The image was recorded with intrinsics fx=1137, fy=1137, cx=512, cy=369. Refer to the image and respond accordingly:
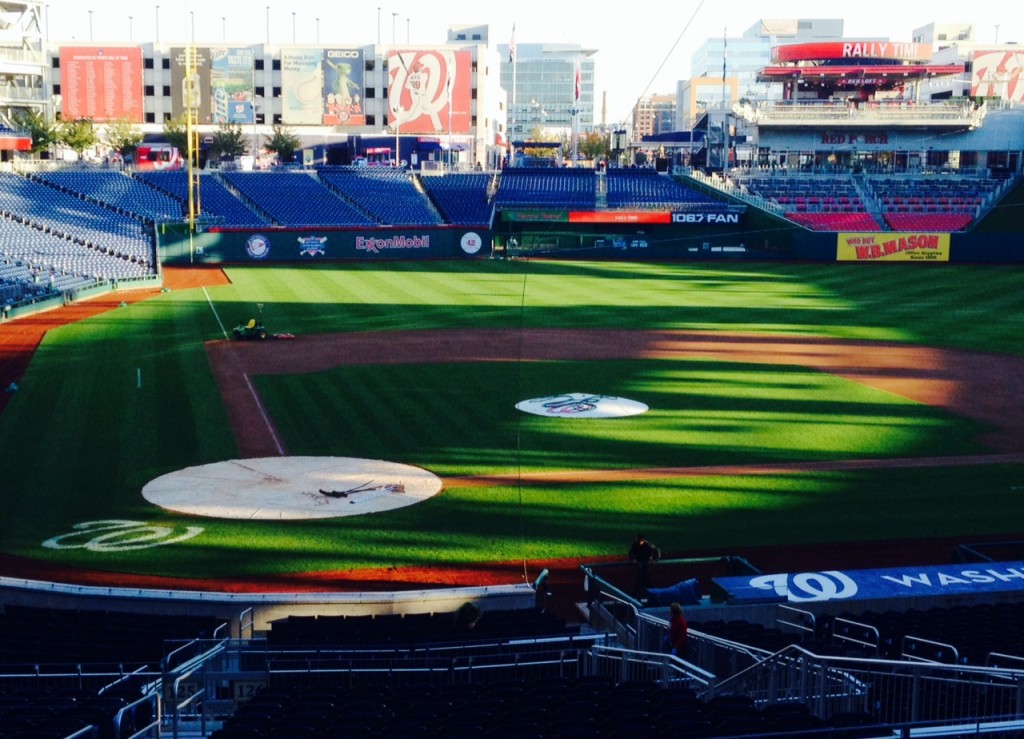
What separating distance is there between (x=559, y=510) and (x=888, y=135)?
3032 inches

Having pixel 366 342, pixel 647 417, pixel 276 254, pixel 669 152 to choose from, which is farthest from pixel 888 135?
pixel 647 417

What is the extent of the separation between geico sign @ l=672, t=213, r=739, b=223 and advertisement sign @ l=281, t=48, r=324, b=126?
39783mm

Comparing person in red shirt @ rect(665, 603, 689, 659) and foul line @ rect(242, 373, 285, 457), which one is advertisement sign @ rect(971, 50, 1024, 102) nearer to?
foul line @ rect(242, 373, 285, 457)

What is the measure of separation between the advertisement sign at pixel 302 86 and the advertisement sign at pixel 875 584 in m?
90.2

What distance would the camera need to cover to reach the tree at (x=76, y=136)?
86.7m

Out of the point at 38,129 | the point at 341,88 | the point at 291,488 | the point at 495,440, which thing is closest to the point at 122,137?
the point at 38,129

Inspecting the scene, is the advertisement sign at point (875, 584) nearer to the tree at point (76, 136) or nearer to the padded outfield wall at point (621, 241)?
the padded outfield wall at point (621, 241)

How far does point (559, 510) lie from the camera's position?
2238 cm

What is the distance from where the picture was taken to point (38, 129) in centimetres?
8338

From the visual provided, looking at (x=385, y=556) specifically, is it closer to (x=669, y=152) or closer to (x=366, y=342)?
(x=366, y=342)

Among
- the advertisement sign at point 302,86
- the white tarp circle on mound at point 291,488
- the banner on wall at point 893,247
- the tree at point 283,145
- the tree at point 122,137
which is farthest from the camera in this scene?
the advertisement sign at point 302,86

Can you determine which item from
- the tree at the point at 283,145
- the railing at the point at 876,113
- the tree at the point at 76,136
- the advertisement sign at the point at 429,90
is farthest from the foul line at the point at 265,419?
the advertisement sign at the point at 429,90

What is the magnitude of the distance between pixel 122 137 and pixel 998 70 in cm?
8771

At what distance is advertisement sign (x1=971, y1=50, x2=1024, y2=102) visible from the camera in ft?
386
